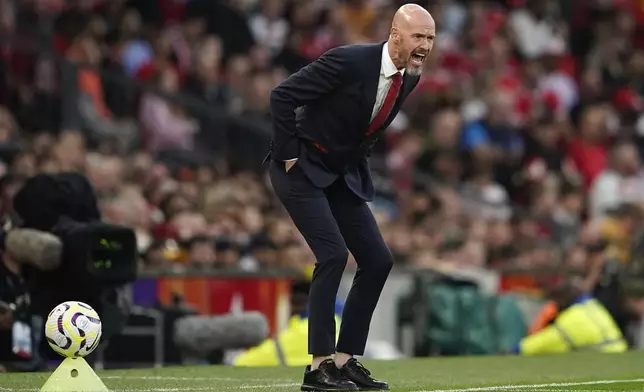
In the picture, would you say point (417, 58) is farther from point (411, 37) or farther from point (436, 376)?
point (436, 376)

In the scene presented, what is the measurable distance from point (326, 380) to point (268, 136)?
9996 mm

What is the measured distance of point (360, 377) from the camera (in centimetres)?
861

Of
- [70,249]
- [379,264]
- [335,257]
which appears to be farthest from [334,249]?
[70,249]

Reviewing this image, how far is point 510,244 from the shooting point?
1850 centimetres

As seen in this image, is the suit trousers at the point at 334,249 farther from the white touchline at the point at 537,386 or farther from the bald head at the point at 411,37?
the bald head at the point at 411,37

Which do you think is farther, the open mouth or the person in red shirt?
the person in red shirt

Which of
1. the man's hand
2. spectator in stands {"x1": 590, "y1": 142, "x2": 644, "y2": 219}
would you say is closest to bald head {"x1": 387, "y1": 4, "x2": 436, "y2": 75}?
the man's hand

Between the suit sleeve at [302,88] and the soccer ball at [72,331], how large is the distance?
147 centimetres

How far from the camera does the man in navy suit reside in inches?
334

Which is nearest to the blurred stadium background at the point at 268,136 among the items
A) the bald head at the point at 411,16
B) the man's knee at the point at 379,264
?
the man's knee at the point at 379,264

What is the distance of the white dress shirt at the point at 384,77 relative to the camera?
339 inches

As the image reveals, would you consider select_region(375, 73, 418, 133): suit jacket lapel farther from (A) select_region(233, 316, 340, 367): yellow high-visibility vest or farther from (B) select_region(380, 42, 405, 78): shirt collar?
(A) select_region(233, 316, 340, 367): yellow high-visibility vest

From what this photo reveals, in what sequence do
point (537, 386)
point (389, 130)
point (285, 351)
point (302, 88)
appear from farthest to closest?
1. point (389, 130)
2. point (285, 351)
3. point (537, 386)
4. point (302, 88)

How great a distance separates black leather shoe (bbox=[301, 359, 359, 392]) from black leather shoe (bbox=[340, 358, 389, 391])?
104 millimetres
